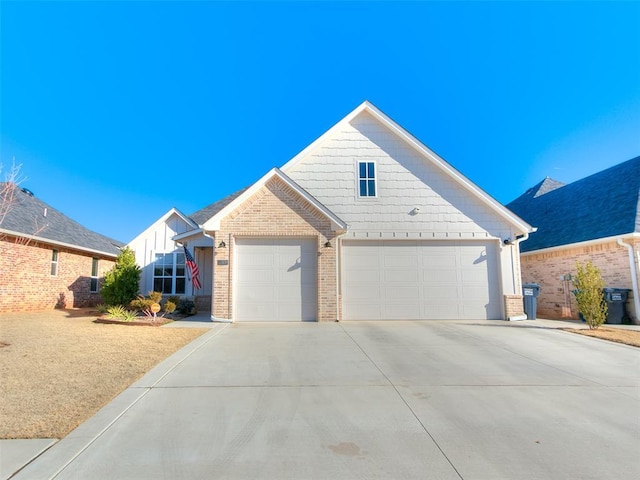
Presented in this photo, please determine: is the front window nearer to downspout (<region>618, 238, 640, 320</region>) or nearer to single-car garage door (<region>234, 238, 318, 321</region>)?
single-car garage door (<region>234, 238, 318, 321</region>)

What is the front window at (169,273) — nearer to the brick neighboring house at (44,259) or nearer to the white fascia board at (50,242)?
the white fascia board at (50,242)

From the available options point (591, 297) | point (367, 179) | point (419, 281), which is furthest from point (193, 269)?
point (591, 297)

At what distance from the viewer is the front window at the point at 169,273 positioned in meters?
16.5

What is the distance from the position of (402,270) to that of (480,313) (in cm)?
293

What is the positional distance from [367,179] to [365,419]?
9712mm

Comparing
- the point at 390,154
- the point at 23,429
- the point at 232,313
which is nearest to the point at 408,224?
the point at 390,154

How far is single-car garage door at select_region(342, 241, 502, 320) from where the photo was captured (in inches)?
474

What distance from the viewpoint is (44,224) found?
51.5 ft

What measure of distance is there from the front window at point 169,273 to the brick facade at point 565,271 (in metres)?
15.7

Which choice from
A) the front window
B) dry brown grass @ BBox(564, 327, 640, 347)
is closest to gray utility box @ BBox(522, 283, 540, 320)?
dry brown grass @ BBox(564, 327, 640, 347)

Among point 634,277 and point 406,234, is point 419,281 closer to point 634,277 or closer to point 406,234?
point 406,234

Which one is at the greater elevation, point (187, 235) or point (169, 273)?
point (187, 235)

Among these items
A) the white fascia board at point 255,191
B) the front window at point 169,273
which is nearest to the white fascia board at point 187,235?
the front window at point 169,273

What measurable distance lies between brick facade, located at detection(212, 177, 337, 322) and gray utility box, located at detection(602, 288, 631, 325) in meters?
9.37
